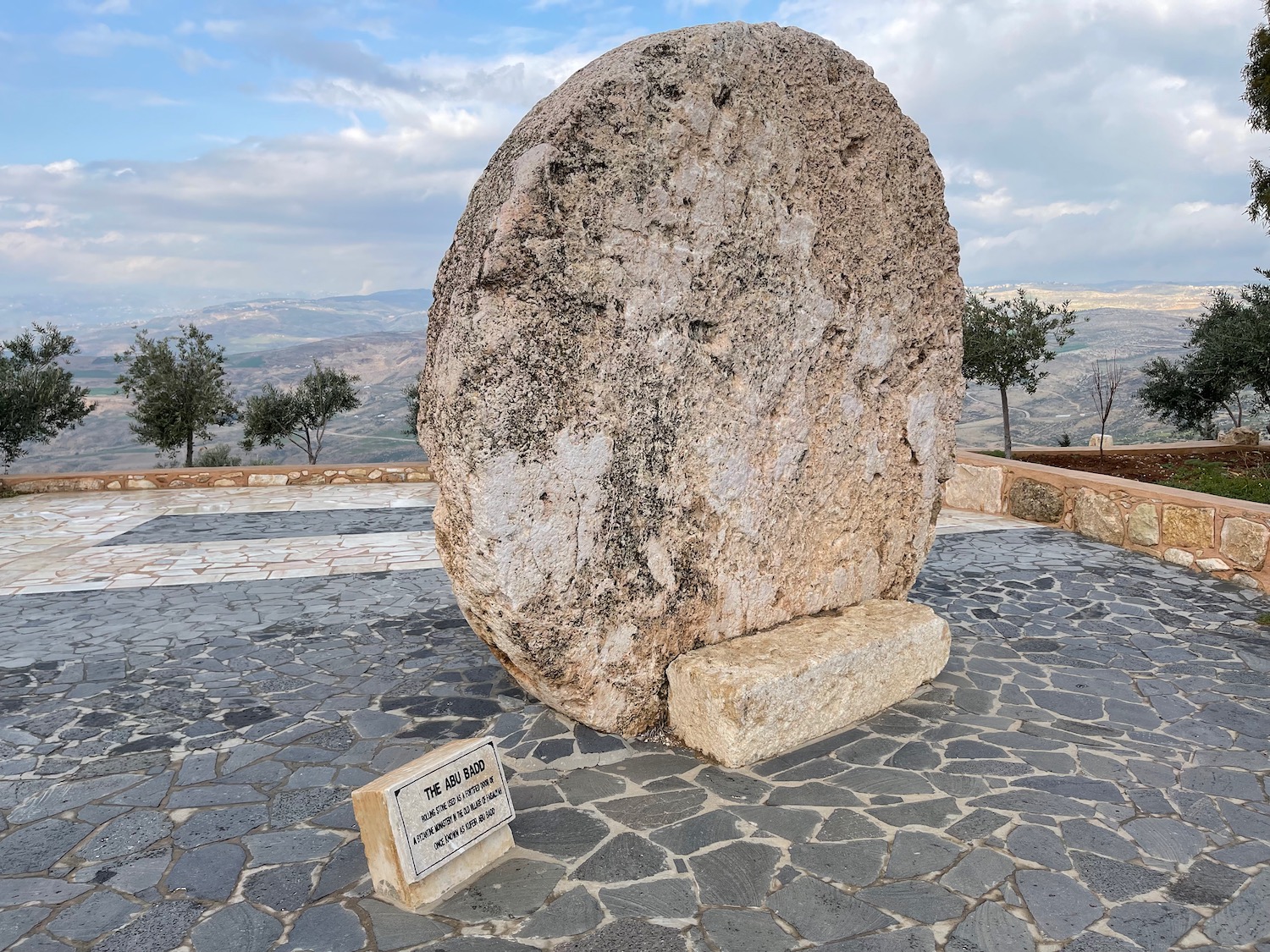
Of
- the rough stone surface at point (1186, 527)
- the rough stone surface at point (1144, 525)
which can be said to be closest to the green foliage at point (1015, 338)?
the rough stone surface at point (1144, 525)

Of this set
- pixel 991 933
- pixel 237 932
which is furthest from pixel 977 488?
pixel 237 932

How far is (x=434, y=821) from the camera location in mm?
2984

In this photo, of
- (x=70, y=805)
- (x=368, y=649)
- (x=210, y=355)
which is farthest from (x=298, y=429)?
(x=70, y=805)

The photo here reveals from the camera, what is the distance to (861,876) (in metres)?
3.05

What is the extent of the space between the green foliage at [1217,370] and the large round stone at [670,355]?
410 inches

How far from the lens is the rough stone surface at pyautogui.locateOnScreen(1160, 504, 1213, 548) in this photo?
278 inches

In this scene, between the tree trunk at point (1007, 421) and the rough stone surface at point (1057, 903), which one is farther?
the tree trunk at point (1007, 421)

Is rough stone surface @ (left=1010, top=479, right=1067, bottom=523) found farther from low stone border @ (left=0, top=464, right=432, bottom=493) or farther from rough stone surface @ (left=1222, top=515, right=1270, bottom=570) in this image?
low stone border @ (left=0, top=464, right=432, bottom=493)

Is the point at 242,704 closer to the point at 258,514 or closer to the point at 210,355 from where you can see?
the point at 258,514

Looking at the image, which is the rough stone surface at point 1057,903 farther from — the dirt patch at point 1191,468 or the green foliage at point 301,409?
the green foliage at point 301,409

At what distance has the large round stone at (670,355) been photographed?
3.57 metres

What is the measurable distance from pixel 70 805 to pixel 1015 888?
3.79 m

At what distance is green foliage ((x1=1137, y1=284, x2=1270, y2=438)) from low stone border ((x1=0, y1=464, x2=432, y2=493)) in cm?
1244

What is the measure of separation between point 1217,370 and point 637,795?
1434cm
